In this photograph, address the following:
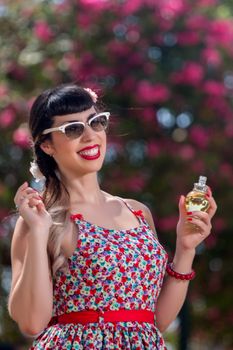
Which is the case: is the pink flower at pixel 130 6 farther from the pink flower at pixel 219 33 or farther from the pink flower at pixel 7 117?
the pink flower at pixel 7 117

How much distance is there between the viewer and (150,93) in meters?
10.4

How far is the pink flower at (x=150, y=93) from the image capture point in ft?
34.1

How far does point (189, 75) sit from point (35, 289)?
7.02m

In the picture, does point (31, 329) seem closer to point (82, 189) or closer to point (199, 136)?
point (82, 189)

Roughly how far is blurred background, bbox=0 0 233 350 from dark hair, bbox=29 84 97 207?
6003 millimetres

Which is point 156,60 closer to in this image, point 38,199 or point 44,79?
point 44,79

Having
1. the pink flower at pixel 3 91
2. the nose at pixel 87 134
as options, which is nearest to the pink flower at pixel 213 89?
the pink flower at pixel 3 91

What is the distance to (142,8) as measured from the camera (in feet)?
35.6

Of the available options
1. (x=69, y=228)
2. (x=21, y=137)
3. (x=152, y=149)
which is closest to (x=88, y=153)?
(x=69, y=228)

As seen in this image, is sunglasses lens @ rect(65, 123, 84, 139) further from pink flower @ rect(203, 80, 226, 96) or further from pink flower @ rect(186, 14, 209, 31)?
pink flower @ rect(186, 14, 209, 31)

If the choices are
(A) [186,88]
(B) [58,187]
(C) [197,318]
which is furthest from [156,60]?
(B) [58,187]

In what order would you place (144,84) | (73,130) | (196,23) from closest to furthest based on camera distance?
(73,130), (144,84), (196,23)

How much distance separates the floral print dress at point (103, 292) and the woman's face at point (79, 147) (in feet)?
0.72

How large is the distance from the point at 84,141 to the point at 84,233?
0.32 meters
